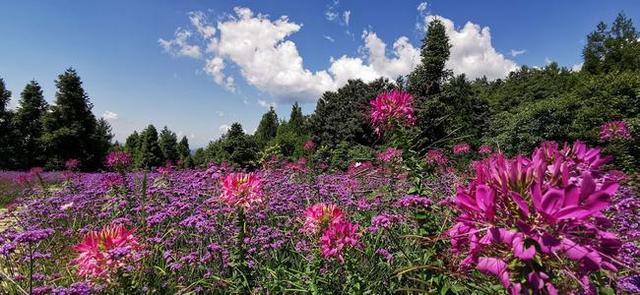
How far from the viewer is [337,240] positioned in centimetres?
272

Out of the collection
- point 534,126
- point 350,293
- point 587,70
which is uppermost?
point 587,70

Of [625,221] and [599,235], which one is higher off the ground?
[599,235]

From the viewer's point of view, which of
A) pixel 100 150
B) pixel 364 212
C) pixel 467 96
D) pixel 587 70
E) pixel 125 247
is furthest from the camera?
pixel 587 70

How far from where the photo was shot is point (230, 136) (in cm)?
2247

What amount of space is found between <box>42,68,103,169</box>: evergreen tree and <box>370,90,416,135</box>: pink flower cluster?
29205 millimetres

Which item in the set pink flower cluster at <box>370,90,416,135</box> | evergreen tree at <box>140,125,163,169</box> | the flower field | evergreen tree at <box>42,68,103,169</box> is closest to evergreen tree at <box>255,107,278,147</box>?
evergreen tree at <box>140,125,163,169</box>

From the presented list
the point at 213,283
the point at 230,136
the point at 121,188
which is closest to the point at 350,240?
the point at 213,283

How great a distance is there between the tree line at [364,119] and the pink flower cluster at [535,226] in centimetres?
1291

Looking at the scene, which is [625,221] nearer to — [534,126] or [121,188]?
[121,188]

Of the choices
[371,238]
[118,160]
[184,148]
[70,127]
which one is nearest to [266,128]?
[184,148]

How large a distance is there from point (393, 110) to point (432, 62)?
21.9 metres

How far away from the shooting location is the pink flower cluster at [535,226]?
1.00m

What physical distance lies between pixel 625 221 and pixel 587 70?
4638 centimetres

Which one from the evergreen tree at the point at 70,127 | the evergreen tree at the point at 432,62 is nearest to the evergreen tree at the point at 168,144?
the evergreen tree at the point at 70,127
